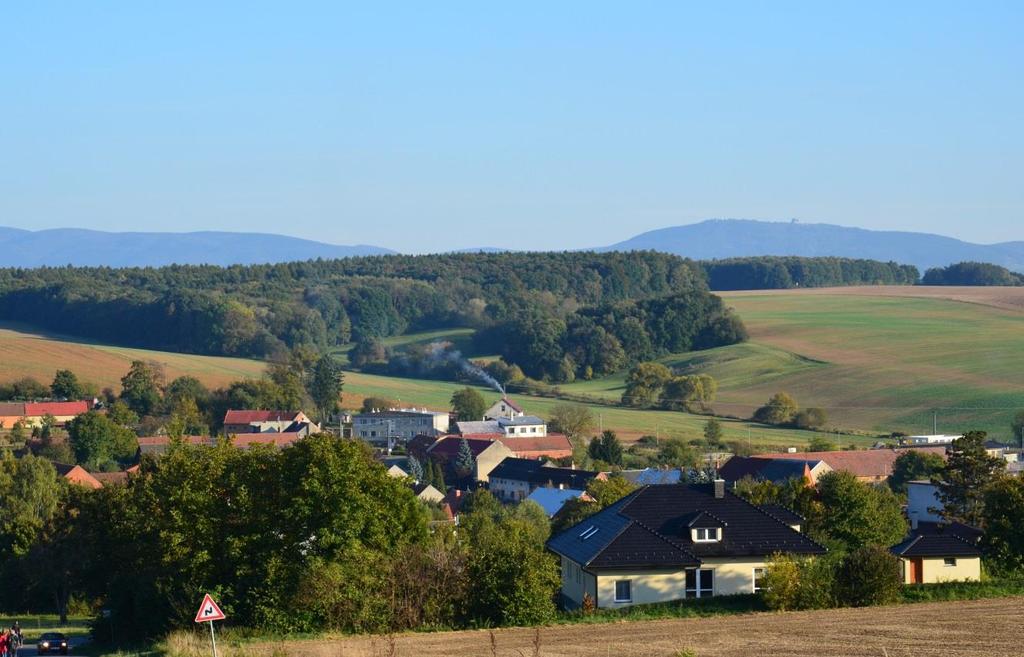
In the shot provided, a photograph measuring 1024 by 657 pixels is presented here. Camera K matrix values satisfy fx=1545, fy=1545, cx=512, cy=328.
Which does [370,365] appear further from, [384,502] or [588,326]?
[384,502]

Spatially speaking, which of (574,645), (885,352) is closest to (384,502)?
(574,645)

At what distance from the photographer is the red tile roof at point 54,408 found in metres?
91.3

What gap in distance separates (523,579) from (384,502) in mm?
3371

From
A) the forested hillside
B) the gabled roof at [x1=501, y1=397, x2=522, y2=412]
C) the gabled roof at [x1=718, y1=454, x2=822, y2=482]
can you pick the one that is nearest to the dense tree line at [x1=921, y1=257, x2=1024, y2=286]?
the forested hillside

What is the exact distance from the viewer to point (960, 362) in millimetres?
101250

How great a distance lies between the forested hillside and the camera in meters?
131

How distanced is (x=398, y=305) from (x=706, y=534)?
13049 cm

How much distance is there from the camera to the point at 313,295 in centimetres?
15688

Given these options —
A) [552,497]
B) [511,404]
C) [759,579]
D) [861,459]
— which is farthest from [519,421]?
[759,579]

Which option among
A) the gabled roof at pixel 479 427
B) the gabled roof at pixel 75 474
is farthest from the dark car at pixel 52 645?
the gabled roof at pixel 479 427

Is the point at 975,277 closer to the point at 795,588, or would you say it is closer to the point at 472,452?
the point at 472,452

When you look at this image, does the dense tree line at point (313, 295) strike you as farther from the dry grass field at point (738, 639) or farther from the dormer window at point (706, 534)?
the dry grass field at point (738, 639)

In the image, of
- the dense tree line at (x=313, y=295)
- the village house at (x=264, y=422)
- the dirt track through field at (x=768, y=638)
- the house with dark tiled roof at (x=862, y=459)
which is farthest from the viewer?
the dense tree line at (x=313, y=295)

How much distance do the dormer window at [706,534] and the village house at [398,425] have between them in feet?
206
